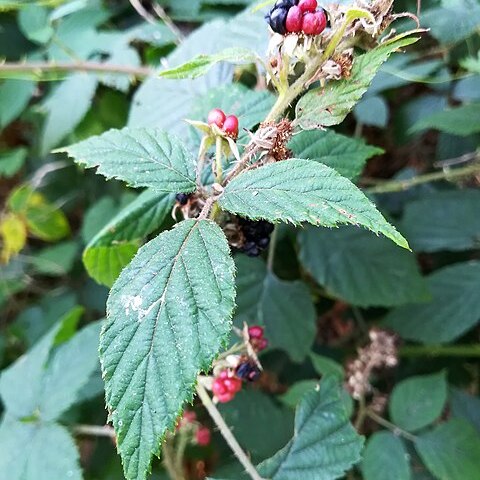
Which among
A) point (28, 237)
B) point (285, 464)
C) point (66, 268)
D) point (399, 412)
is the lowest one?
point (28, 237)

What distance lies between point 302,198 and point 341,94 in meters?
0.13

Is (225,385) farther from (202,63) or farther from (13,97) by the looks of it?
(13,97)

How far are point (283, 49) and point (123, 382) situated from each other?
0.35m

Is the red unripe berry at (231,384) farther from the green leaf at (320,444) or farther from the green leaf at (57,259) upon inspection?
the green leaf at (57,259)

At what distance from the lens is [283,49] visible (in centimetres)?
60

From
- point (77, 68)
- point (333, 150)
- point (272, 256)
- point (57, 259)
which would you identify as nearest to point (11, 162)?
point (57, 259)

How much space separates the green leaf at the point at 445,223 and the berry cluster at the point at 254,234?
1.82 feet

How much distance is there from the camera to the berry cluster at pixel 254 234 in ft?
2.29

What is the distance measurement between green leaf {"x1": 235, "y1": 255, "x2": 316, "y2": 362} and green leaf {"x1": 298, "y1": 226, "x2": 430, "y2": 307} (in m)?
0.07

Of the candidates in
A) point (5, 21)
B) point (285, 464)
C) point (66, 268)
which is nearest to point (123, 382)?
point (285, 464)

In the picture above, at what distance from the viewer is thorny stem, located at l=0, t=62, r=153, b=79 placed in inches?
48.4

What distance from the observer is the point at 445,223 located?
1.18m

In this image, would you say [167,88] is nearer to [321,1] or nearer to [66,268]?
[321,1]

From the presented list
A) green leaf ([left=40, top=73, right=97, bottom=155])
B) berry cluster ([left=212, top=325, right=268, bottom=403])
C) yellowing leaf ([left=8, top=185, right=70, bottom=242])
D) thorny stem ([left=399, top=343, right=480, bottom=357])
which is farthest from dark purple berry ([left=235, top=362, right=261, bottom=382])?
yellowing leaf ([left=8, top=185, right=70, bottom=242])
